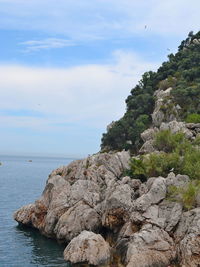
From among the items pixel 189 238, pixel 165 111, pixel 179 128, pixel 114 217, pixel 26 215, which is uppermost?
pixel 165 111

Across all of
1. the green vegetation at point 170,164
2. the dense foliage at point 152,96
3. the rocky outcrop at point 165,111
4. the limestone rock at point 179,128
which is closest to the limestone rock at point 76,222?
the green vegetation at point 170,164

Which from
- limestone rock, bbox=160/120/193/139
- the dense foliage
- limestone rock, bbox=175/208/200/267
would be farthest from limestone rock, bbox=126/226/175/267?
the dense foliage

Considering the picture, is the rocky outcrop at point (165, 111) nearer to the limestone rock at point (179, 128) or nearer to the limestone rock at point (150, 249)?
the limestone rock at point (179, 128)

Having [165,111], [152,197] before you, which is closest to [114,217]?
[152,197]

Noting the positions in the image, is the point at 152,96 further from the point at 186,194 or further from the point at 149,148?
the point at 186,194

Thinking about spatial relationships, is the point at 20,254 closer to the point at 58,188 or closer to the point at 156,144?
the point at 58,188

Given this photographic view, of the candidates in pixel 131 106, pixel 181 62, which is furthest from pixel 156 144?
pixel 181 62

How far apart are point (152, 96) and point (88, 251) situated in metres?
67.4

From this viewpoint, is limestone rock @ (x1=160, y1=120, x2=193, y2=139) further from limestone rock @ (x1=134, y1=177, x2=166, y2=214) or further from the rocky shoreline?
limestone rock @ (x1=134, y1=177, x2=166, y2=214)

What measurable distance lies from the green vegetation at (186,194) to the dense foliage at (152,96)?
32418 millimetres

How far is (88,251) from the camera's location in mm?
46562

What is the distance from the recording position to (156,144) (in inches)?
2867

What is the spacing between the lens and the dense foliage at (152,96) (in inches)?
3669

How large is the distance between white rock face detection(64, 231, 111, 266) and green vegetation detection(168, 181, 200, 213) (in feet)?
36.5
